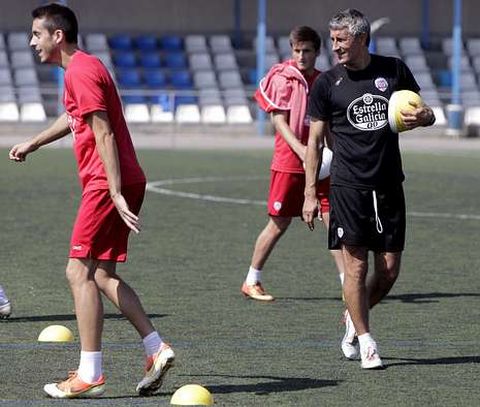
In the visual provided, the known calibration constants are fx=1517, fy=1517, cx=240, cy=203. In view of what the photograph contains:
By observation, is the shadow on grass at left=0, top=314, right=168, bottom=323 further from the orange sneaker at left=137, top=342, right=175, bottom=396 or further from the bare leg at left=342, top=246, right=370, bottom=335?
the orange sneaker at left=137, top=342, right=175, bottom=396

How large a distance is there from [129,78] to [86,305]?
109 feet

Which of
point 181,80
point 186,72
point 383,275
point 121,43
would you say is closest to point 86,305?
point 383,275

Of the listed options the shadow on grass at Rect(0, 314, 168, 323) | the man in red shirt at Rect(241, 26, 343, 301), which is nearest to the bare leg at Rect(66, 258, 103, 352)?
the shadow on grass at Rect(0, 314, 168, 323)

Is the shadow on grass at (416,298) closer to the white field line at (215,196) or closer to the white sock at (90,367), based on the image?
the white sock at (90,367)

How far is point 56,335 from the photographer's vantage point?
9.10m

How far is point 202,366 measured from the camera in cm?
838

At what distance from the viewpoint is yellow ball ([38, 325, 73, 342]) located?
9.09m

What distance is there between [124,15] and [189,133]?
8243 millimetres

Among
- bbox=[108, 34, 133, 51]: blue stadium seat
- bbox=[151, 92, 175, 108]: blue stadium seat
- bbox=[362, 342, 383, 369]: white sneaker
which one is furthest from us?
bbox=[108, 34, 133, 51]: blue stadium seat

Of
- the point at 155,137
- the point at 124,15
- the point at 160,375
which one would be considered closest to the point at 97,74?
the point at 160,375

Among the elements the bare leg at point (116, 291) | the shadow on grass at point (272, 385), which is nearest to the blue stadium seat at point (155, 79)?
the shadow on grass at point (272, 385)

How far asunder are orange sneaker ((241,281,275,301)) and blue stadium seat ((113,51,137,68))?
100.0ft

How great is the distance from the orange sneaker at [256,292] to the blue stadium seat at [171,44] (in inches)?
1262

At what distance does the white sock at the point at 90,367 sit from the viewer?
7410 mm
